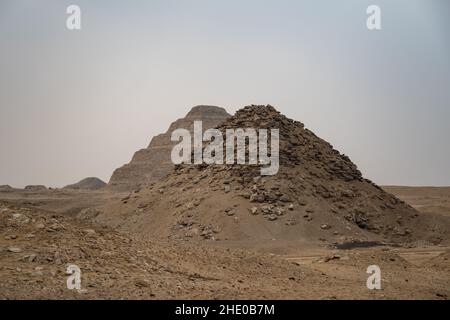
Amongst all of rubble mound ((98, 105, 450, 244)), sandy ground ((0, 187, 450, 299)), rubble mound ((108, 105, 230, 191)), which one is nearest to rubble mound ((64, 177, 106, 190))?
rubble mound ((108, 105, 230, 191))

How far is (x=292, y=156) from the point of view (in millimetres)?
27094

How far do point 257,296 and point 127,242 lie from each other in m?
3.80

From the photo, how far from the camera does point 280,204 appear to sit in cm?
2394

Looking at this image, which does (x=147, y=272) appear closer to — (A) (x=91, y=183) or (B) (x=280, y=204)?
(B) (x=280, y=204)

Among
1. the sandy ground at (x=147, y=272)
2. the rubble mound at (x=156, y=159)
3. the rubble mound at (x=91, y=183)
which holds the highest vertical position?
the rubble mound at (x=156, y=159)

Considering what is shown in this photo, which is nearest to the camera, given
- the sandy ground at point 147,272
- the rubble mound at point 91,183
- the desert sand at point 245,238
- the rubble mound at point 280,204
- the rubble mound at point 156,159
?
the sandy ground at point 147,272

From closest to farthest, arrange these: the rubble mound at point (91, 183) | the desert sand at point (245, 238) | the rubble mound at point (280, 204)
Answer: the desert sand at point (245, 238) → the rubble mound at point (280, 204) → the rubble mound at point (91, 183)

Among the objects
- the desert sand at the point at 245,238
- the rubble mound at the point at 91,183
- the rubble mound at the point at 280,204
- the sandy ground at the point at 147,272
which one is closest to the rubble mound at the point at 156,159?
the rubble mound at the point at 91,183

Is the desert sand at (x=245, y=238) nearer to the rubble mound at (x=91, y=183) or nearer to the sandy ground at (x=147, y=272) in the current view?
the sandy ground at (x=147, y=272)

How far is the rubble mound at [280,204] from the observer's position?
22.8 meters

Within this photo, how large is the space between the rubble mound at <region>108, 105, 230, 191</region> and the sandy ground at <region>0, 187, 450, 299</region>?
189 feet

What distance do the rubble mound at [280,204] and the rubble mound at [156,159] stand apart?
41.0 m

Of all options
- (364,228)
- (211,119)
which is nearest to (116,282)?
(364,228)
